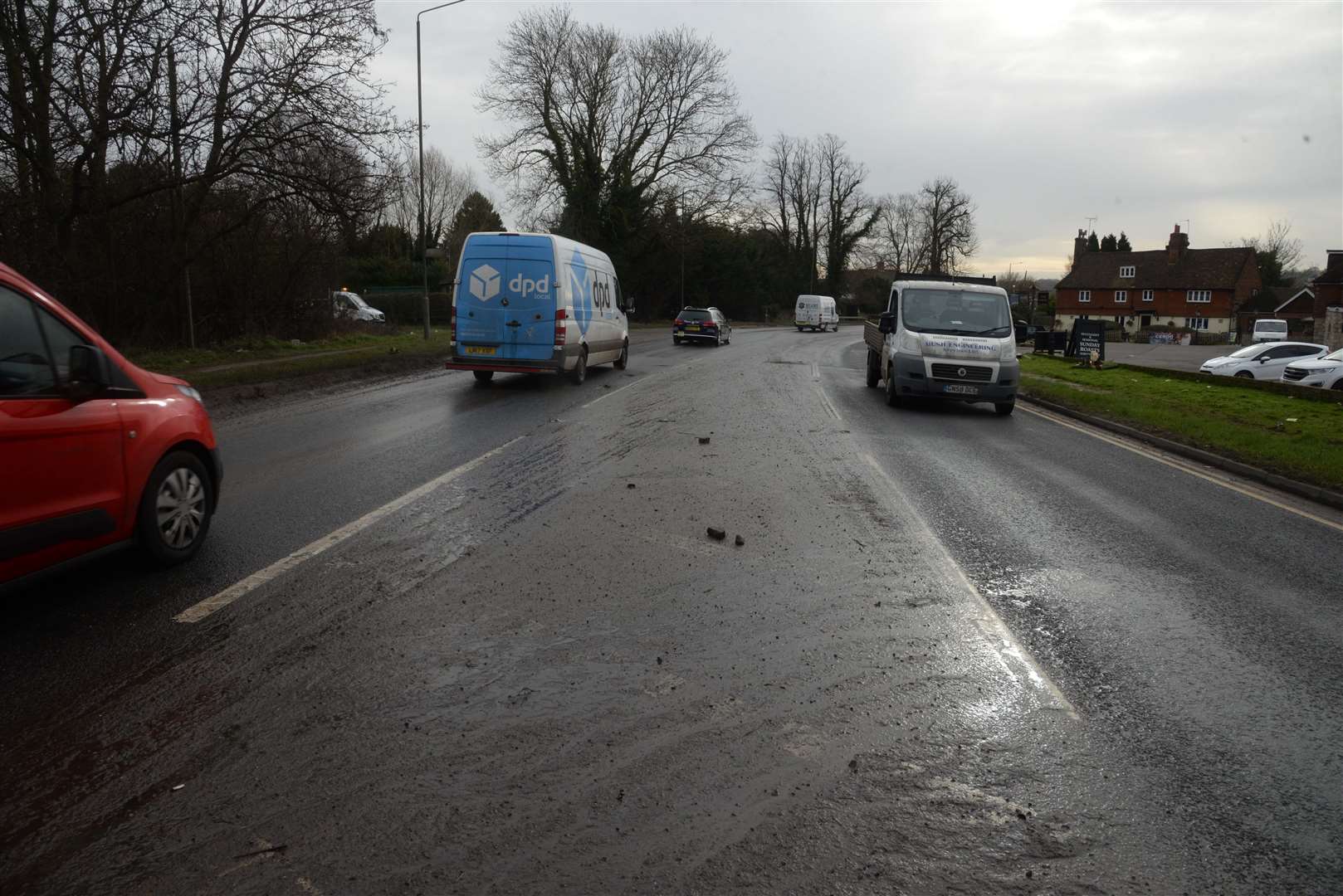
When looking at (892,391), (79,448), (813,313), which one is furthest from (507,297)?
(813,313)

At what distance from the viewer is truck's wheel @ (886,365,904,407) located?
15.1m

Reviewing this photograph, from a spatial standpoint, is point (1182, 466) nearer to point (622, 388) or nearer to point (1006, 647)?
point (1006, 647)

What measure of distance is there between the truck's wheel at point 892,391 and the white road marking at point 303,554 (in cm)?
864

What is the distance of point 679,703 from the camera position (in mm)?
3826

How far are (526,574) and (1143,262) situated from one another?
3672 inches

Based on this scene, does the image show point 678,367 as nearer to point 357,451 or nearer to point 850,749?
point 357,451

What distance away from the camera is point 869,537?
6715 mm

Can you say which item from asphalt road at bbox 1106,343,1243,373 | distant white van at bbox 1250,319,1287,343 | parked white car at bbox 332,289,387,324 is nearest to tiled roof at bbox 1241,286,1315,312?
distant white van at bbox 1250,319,1287,343

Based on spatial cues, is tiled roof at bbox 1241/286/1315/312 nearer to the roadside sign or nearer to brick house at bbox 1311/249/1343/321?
brick house at bbox 1311/249/1343/321

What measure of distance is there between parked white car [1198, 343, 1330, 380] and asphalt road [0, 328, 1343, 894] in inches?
857

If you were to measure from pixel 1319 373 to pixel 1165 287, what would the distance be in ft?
222

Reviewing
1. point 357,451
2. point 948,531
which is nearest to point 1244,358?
point 948,531

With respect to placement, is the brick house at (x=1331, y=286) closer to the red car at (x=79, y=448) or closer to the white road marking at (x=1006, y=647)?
the white road marking at (x=1006, y=647)

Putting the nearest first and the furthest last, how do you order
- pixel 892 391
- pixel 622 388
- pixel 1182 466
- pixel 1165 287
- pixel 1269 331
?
1. pixel 1182 466
2. pixel 892 391
3. pixel 622 388
4. pixel 1269 331
5. pixel 1165 287
